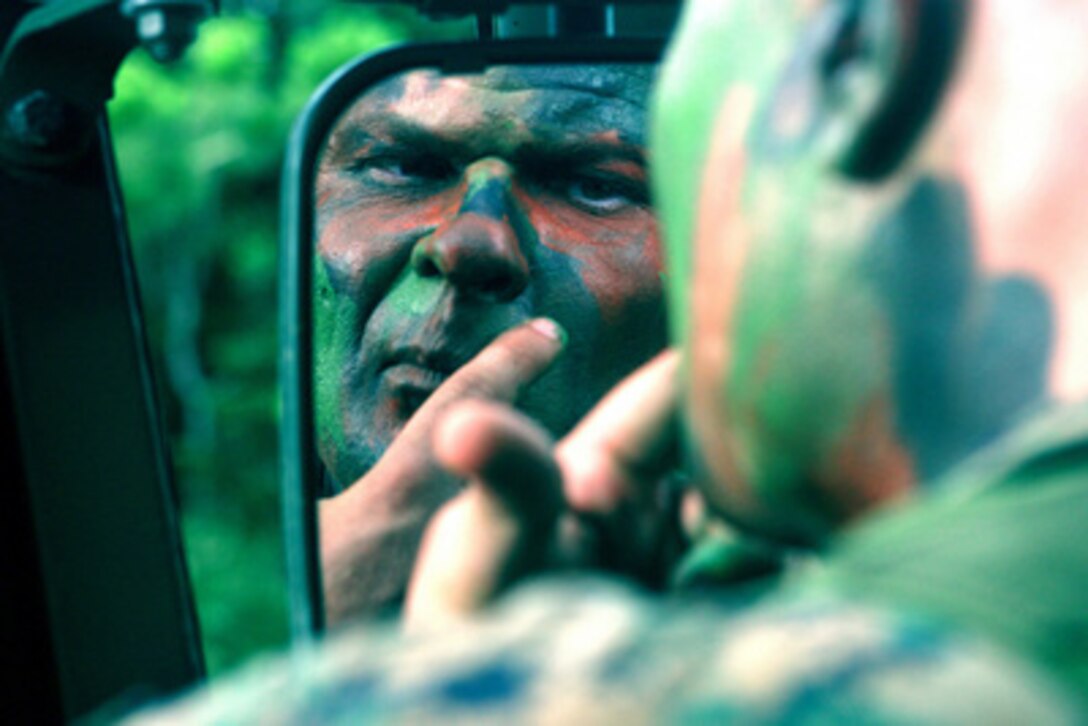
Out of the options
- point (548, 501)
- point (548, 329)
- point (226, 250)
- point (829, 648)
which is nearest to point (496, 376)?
point (548, 329)

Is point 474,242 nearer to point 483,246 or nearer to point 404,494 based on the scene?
point 483,246

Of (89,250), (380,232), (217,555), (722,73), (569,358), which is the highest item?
(722,73)

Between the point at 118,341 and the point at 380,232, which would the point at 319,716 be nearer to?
the point at 118,341

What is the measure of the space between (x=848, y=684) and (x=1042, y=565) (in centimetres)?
11

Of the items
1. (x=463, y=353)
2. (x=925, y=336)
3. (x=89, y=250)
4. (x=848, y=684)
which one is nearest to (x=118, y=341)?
A: (x=89, y=250)

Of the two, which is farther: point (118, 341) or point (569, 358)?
point (569, 358)

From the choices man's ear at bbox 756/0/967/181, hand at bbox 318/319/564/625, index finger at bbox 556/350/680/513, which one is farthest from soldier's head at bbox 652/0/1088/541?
hand at bbox 318/319/564/625

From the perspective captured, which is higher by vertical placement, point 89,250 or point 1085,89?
point 1085,89

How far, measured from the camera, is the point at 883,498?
0.60m

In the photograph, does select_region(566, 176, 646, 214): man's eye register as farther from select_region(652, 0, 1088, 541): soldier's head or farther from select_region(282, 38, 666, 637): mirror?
select_region(652, 0, 1088, 541): soldier's head

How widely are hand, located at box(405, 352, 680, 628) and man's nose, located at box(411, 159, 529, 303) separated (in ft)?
2.21

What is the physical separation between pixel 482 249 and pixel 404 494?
29 centimetres

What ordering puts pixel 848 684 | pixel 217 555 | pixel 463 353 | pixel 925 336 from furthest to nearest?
pixel 217 555 < pixel 463 353 < pixel 925 336 < pixel 848 684

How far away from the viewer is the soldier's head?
57 cm
